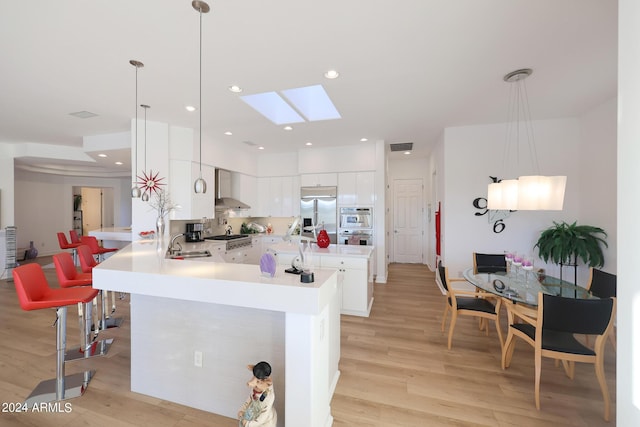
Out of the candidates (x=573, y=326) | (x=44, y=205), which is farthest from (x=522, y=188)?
(x=44, y=205)

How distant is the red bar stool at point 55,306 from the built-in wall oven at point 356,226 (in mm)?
4236

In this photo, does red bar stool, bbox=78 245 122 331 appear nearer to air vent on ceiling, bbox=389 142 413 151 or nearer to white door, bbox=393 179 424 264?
air vent on ceiling, bbox=389 142 413 151

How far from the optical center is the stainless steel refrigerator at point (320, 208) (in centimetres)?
573

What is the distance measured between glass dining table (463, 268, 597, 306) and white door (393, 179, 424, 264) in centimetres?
421

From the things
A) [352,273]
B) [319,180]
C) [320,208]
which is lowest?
[352,273]

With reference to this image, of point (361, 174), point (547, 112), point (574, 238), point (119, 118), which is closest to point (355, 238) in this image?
point (361, 174)

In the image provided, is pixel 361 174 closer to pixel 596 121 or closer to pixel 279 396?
pixel 596 121

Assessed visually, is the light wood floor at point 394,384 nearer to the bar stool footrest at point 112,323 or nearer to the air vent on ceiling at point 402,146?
the bar stool footrest at point 112,323

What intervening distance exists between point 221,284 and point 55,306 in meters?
1.56

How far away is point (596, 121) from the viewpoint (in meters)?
3.66

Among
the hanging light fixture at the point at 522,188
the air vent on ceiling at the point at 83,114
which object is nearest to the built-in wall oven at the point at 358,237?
the hanging light fixture at the point at 522,188

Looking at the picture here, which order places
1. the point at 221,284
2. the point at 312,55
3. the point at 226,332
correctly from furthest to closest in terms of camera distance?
the point at 312,55 < the point at 226,332 < the point at 221,284

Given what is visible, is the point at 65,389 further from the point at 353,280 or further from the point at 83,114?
the point at 83,114

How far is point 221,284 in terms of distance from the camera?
1.53 m
